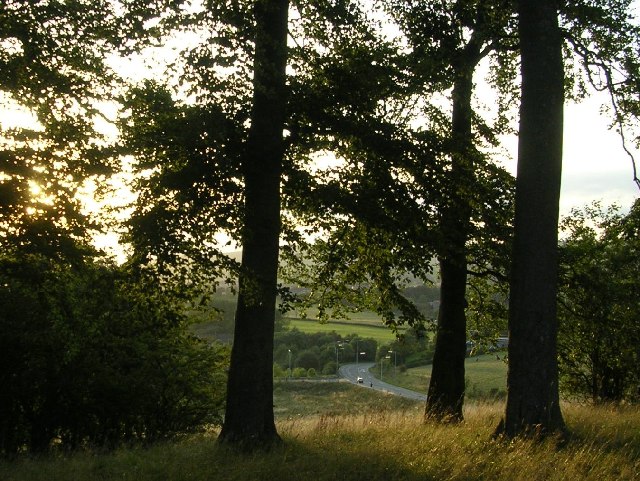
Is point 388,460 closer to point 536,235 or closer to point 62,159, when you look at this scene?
point 536,235

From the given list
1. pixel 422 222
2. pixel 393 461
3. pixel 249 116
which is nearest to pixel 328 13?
pixel 249 116

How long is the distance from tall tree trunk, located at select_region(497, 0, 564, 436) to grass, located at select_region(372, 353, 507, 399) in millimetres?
62111

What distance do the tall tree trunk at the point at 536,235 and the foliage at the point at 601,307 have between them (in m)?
2.41

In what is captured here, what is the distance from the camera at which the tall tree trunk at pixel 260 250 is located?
927cm

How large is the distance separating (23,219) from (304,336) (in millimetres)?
115390

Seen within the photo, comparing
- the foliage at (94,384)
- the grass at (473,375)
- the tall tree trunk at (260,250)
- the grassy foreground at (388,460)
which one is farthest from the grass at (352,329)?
the grassy foreground at (388,460)

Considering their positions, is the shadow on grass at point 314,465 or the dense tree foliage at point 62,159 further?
the dense tree foliage at point 62,159

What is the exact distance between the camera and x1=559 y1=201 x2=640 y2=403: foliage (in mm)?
13711

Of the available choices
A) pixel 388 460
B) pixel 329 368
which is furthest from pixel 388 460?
pixel 329 368

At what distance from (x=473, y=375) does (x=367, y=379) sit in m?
34.4

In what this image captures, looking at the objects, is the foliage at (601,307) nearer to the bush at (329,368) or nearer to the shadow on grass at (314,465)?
the shadow on grass at (314,465)

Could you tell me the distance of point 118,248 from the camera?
9.51 metres

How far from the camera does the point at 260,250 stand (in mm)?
9562

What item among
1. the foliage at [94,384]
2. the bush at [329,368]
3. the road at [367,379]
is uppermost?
the foliage at [94,384]
